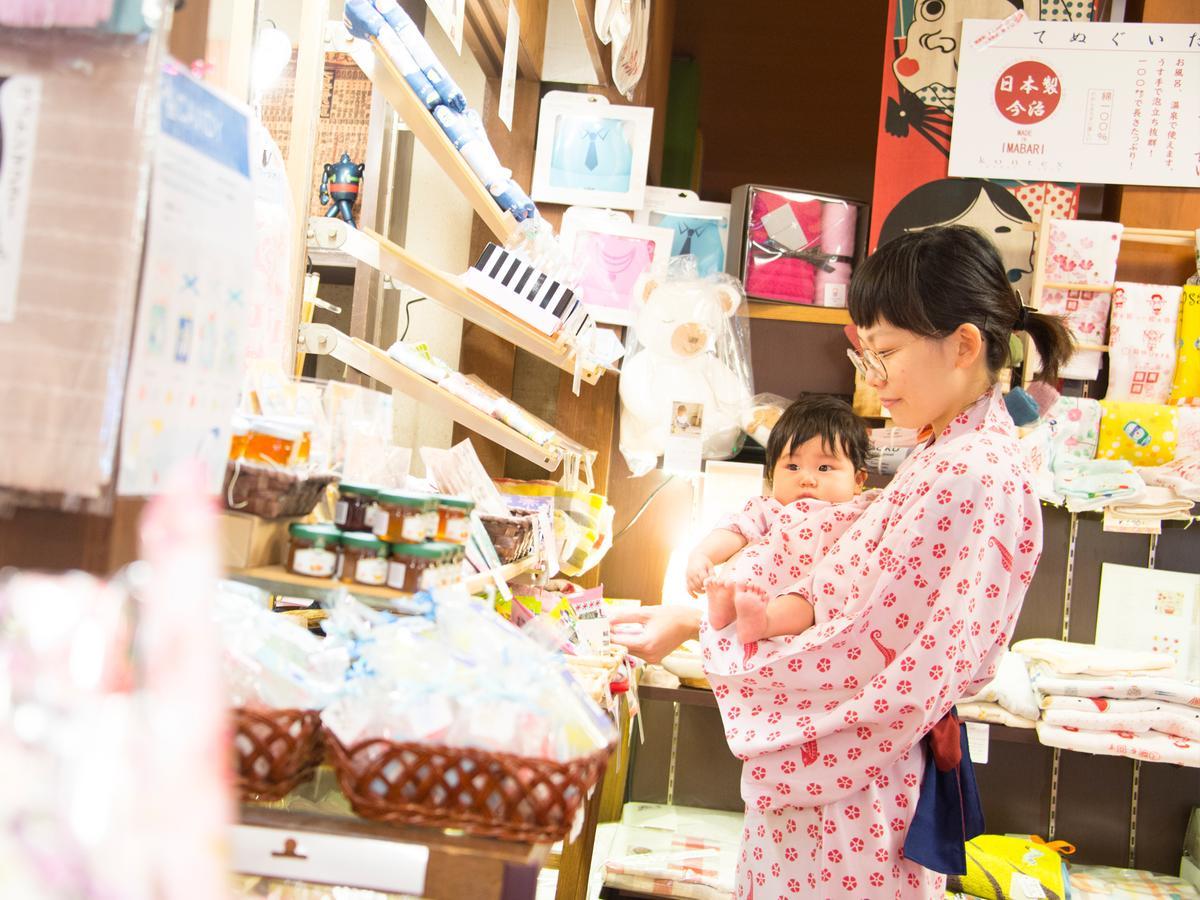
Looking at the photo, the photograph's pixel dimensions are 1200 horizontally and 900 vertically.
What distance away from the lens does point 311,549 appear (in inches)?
41.9

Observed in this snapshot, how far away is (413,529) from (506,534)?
99 cm

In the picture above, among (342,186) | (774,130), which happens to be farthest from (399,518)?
(774,130)

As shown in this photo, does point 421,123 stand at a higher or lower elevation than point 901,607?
higher

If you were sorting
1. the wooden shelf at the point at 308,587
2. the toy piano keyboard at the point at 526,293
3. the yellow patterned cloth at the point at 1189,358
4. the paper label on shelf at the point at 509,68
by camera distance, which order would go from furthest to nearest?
the yellow patterned cloth at the point at 1189,358 → the paper label on shelf at the point at 509,68 → the toy piano keyboard at the point at 526,293 → the wooden shelf at the point at 308,587

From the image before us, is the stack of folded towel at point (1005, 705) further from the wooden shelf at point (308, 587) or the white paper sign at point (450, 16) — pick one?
the wooden shelf at point (308, 587)

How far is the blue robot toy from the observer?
261 centimetres

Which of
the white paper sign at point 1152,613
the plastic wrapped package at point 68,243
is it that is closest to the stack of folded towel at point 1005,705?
the white paper sign at point 1152,613

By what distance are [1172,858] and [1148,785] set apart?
24 cm

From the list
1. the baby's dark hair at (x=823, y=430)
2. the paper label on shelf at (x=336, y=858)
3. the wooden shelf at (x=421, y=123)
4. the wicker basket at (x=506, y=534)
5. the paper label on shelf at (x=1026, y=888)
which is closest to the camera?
the paper label on shelf at (x=336, y=858)

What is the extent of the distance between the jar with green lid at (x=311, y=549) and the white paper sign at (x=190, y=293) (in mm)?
134

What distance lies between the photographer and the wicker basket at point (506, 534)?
2.06 metres

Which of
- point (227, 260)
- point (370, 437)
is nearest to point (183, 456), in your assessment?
point (227, 260)

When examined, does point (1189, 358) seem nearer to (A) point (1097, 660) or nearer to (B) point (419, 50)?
(A) point (1097, 660)

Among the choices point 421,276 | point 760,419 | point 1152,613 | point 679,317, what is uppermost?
point 679,317
